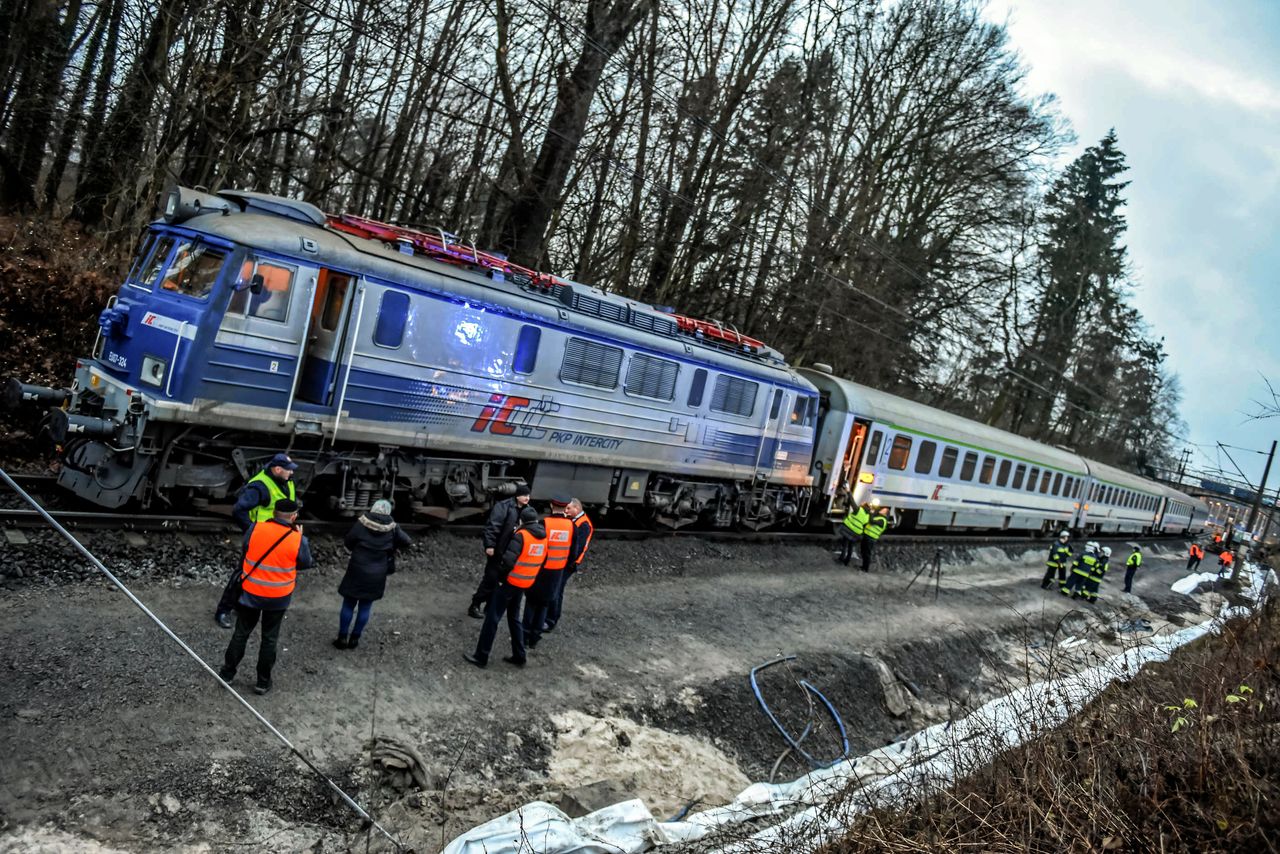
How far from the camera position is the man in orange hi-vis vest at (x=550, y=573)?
8641mm

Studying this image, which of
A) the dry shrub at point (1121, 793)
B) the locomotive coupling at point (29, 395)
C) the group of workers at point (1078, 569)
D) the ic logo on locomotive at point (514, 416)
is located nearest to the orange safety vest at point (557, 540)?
the ic logo on locomotive at point (514, 416)

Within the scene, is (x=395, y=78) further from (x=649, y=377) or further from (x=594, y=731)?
(x=594, y=731)

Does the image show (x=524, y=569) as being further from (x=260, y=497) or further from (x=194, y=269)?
(x=194, y=269)

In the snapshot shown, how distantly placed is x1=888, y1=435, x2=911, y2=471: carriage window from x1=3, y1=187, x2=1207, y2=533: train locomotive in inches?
144

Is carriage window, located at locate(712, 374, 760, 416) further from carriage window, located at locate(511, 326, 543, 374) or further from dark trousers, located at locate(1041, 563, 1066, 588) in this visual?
dark trousers, located at locate(1041, 563, 1066, 588)

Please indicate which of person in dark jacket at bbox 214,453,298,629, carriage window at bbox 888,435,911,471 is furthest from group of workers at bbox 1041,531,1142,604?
person in dark jacket at bbox 214,453,298,629

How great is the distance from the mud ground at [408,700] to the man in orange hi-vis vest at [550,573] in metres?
0.32

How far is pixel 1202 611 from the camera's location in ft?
77.5

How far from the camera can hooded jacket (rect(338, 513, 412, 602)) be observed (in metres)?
7.68

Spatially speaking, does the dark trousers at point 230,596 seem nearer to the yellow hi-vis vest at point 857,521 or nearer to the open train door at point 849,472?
the yellow hi-vis vest at point 857,521

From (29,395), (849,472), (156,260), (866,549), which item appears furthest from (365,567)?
(849,472)

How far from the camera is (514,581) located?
827cm

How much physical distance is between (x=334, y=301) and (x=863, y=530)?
11.4 metres

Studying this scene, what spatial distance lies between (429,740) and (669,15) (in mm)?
19745
